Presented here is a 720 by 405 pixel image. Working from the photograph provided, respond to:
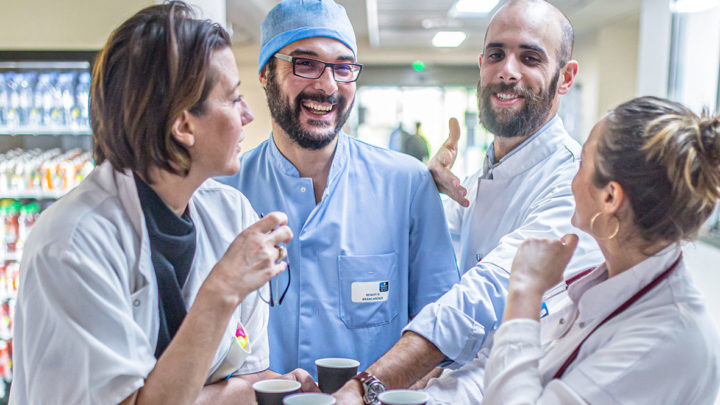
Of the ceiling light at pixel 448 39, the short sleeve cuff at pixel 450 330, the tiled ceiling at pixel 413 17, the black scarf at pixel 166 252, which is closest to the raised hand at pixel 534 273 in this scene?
the short sleeve cuff at pixel 450 330

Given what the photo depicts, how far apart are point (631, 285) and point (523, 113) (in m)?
0.89

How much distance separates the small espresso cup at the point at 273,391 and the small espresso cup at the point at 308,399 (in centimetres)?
2

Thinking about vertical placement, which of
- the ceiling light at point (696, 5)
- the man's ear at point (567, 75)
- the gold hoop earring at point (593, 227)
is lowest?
the gold hoop earring at point (593, 227)

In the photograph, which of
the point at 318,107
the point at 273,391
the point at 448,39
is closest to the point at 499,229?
the point at 318,107

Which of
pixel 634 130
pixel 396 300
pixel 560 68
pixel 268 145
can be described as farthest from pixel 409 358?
pixel 560 68

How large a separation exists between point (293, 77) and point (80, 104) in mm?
2498

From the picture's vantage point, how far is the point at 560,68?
2.04 meters

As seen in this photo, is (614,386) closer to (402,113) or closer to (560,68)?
(560,68)

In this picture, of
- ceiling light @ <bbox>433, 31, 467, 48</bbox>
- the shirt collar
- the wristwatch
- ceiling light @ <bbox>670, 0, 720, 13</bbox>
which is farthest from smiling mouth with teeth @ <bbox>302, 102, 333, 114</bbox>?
ceiling light @ <bbox>433, 31, 467, 48</bbox>

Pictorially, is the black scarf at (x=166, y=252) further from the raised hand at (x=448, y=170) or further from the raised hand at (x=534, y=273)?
the raised hand at (x=448, y=170)

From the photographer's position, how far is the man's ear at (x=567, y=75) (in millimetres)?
2059

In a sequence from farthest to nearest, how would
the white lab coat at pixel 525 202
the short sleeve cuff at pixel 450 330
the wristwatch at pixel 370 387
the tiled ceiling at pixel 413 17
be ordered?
1. the tiled ceiling at pixel 413 17
2. the white lab coat at pixel 525 202
3. the short sleeve cuff at pixel 450 330
4. the wristwatch at pixel 370 387

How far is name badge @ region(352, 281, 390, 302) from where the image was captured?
1.81 m

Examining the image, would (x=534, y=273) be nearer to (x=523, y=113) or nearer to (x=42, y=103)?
(x=523, y=113)
